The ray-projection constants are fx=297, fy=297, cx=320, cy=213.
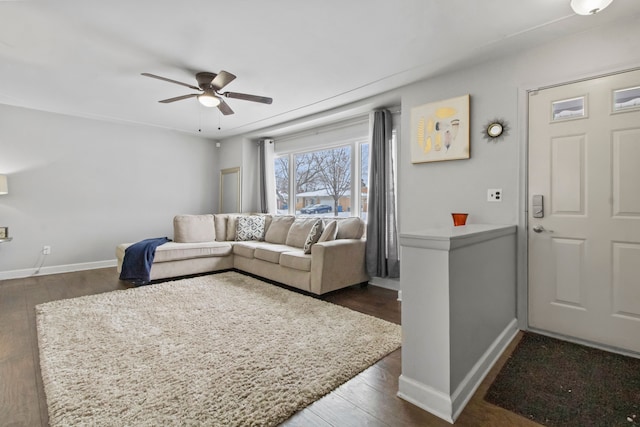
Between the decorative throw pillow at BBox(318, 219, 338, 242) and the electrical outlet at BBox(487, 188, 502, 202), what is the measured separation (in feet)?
5.73

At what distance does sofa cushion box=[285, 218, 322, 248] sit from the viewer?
4211 millimetres

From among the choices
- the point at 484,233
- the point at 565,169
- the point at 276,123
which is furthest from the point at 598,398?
the point at 276,123

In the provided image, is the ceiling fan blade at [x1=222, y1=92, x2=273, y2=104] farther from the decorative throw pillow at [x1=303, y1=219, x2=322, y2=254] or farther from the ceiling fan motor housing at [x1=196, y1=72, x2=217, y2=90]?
the decorative throw pillow at [x1=303, y1=219, x2=322, y2=254]

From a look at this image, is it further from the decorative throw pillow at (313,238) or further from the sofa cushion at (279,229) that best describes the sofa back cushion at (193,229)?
the decorative throw pillow at (313,238)

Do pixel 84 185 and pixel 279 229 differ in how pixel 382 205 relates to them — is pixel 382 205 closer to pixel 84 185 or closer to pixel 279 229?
pixel 279 229

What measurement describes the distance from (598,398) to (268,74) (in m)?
3.53

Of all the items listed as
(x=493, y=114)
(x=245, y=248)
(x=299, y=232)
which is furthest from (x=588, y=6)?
(x=245, y=248)

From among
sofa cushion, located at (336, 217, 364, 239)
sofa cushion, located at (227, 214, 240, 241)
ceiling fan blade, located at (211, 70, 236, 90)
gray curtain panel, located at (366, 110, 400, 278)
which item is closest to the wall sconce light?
sofa cushion, located at (227, 214, 240, 241)

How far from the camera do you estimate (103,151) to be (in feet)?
15.9

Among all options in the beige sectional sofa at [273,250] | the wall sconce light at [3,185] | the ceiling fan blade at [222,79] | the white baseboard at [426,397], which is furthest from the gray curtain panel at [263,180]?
the white baseboard at [426,397]

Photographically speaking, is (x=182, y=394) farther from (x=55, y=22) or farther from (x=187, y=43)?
(x=55, y=22)

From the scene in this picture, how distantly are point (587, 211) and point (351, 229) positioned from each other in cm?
227

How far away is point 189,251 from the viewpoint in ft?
13.6

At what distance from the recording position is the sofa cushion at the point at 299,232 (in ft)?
13.8
